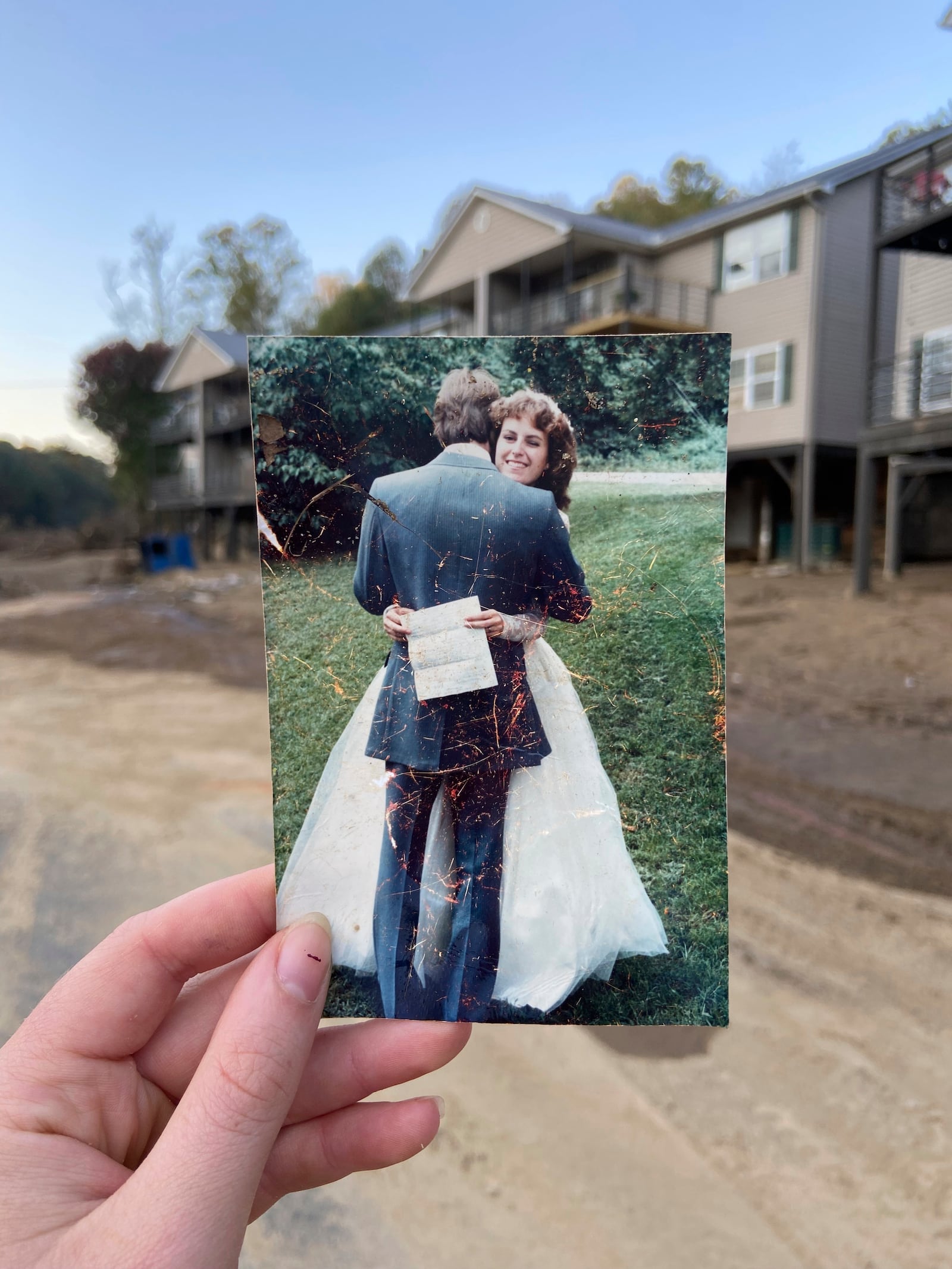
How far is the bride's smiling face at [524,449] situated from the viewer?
134 centimetres

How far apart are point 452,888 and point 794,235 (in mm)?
18810

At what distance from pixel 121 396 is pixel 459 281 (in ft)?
73.2

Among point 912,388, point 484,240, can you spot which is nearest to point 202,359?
point 484,240

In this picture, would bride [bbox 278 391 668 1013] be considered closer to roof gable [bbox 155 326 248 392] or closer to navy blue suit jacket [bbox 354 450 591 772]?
navy blue suit jacket [bbox 354 450 591 772]

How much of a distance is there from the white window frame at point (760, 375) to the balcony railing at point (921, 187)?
3.04m

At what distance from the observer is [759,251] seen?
57.6 feet

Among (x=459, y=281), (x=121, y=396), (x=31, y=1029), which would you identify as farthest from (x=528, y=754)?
(x=121, y=396)

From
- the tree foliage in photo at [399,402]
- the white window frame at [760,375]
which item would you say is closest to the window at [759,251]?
the white window frame at [760,375]

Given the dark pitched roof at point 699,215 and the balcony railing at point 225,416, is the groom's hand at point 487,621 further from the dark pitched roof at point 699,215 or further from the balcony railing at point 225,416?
the balcony railing at point 225,416

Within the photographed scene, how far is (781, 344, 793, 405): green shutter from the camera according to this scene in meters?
17.1

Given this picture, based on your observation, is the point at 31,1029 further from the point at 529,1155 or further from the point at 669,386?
the point at 529,1155

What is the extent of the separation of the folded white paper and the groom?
0.01 meters

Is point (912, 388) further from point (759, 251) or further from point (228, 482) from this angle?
point (228, 482)

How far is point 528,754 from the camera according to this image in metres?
1.37
